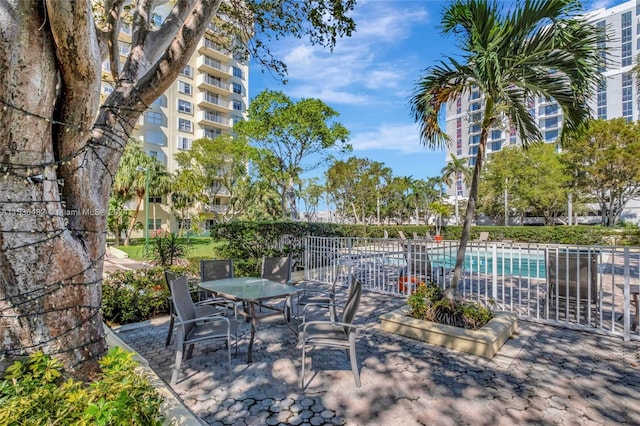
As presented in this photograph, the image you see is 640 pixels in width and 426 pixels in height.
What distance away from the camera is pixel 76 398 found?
1.93 metres

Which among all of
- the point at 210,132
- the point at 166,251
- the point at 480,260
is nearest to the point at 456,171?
the point at 210,132

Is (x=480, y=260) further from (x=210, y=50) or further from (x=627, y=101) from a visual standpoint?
(x=627, y=101)

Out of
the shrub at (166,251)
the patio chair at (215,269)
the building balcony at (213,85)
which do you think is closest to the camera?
the patio chair at (215,269)

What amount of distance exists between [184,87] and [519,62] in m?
41.9

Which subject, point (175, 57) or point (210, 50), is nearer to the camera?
point (175, 57)

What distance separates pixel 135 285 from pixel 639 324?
873 centimetres

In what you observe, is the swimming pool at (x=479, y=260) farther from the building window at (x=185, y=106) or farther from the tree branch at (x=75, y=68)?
the building window at (x=185, y=106)

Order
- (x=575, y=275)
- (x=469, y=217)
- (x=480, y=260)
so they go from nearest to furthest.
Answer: (x=469, y=217) < (x=575, y=275) < (x=480, y=260)

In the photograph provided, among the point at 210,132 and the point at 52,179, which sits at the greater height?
the point at 210,132

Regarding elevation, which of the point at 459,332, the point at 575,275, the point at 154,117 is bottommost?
the point at 459,332

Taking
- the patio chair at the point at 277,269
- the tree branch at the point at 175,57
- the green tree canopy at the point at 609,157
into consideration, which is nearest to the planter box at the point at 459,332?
the patio chair at the point at 277,269

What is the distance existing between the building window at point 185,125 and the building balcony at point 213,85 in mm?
4881

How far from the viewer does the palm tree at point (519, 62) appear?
4.33 m

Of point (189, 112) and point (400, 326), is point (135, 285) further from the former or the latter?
point (189, 112)
